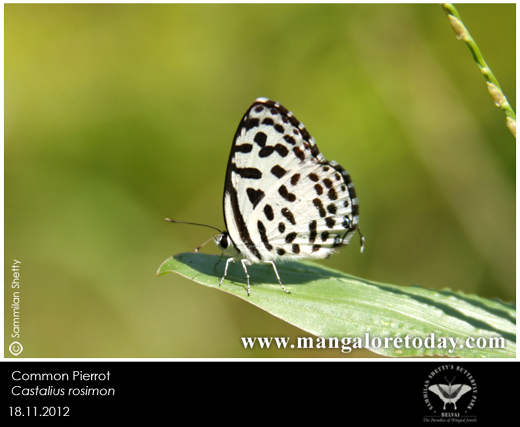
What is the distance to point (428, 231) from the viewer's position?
13.9 ft

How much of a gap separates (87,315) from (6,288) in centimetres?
67

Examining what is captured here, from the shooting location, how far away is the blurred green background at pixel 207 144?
3.81 metres

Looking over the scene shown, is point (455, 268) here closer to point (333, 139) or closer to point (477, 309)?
point (333, 139)

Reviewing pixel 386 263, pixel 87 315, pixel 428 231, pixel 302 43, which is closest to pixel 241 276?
pixel 87 315

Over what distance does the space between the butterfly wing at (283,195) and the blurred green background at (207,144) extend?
5.03ft

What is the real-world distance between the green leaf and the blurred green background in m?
1.57

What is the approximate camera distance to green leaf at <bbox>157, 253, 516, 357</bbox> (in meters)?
1.80

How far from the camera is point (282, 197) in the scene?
8.33 feet

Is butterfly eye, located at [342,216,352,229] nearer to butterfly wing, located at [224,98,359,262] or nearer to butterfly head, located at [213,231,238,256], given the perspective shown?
butterfly wing, located at [224,98,359,262]
